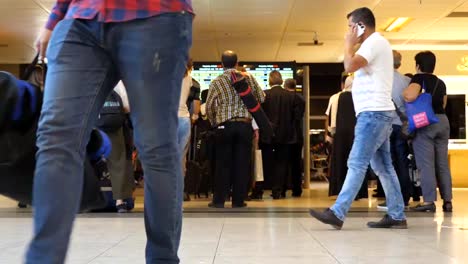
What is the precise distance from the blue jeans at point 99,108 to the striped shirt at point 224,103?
4.72 metres

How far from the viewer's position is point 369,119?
15.2ft

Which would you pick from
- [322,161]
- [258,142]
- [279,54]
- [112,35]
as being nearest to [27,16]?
[258,142]

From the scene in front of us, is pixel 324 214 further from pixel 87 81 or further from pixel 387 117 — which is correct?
pixel 87 81

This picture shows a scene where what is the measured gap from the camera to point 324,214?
4625 mm

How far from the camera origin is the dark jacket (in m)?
8.80

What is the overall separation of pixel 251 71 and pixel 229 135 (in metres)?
4.50

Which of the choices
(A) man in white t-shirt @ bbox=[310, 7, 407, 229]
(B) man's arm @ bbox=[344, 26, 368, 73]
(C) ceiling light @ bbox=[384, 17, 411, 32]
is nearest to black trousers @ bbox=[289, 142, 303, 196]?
(C) ceiling light @ bbox=[384, 17, 411, 32]

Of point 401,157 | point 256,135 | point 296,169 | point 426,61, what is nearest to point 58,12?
point 426,61

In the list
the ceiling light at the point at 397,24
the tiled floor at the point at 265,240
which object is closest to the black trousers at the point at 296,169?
the tiled floor at the point at 265,240

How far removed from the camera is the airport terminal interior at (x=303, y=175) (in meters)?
3.61

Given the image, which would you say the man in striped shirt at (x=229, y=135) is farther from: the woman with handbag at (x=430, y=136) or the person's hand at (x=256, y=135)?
the woman with handbag at (x=430, y=136)

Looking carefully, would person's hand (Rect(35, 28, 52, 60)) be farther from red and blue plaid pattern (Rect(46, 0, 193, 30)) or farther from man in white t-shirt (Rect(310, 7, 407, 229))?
man in white t-shirt (Rect(310, 7, 407, 229))

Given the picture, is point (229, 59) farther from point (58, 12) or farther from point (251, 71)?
point (58, 12)

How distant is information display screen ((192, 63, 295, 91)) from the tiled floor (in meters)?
5.24
